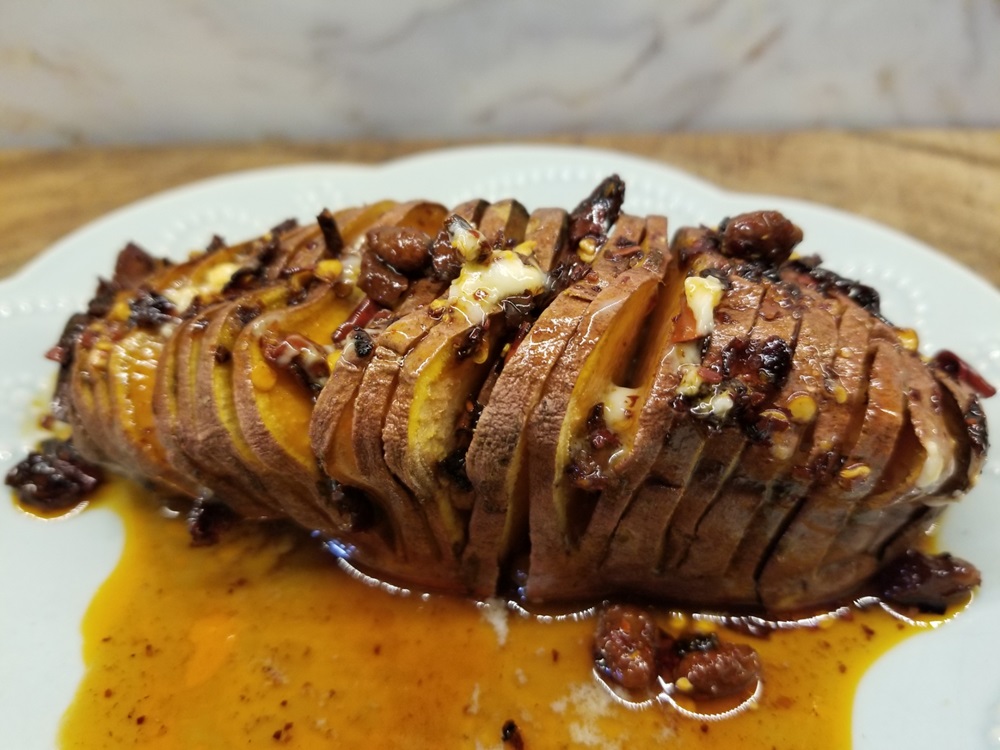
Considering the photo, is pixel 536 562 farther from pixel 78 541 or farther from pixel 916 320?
pixel 916 320

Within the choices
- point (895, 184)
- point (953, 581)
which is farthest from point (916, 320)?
point (895, 184)

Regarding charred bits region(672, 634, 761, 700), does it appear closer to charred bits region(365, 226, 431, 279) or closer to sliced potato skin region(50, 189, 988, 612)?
sliced potato skin region(50, 189, 988, 612)

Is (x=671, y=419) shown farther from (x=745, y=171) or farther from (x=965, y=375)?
(x=745, y=171)

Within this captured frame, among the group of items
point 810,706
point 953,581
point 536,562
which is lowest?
point 810,706

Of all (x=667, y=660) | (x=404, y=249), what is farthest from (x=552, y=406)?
(x=667, y=660)

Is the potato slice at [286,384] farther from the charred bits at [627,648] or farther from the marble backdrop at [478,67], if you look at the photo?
the marble backdrop at [478,67]

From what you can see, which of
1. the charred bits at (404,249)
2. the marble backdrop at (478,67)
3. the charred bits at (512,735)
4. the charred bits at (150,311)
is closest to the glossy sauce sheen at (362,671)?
the charred bits at (512,735)
